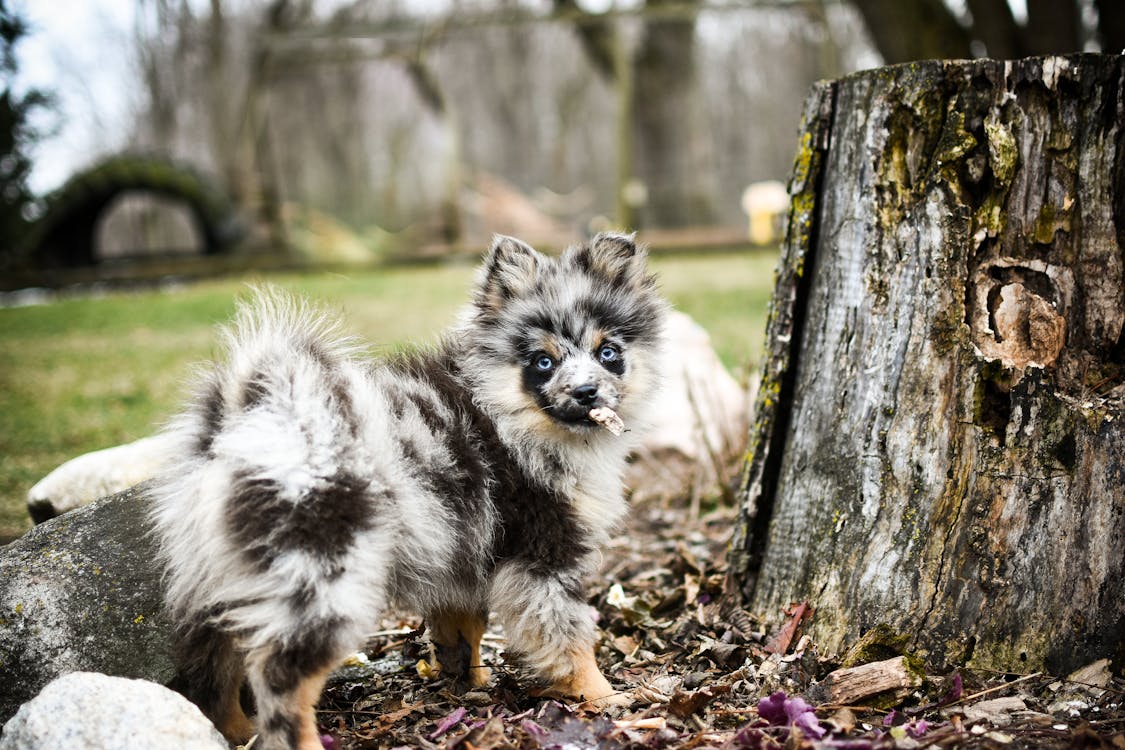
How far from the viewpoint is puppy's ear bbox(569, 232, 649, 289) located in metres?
4.41

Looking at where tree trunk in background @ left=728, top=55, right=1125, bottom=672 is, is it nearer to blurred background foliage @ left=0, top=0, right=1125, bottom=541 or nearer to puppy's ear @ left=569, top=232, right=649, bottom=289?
puppy's ear @ left=569, top=232, right=649, bottom=289

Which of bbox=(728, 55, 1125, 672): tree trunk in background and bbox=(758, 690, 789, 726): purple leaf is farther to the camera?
bbox=(728, 55, 1125, 672): tree trunk in background

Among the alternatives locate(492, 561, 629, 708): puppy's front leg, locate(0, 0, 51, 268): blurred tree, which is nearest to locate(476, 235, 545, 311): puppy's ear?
locate(492, 561, 629, 708): puppy's front leg

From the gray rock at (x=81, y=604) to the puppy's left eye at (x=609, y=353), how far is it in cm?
204

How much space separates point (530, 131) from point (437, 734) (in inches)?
581

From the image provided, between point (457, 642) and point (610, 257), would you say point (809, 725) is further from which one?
point (610, 257)

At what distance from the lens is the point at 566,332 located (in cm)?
419

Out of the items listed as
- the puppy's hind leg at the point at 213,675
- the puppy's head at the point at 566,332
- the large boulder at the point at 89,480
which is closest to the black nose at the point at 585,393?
the puppy's head at the point at 566,332

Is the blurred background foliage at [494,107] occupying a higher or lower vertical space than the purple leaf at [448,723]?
higher

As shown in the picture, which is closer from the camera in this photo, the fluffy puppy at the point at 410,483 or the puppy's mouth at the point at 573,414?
the fluffy puppy at the point at 410,483

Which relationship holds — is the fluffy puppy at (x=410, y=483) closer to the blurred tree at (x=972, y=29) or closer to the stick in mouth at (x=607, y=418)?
the stick in mouth at (x=607, y=418)

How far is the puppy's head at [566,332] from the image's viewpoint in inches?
160

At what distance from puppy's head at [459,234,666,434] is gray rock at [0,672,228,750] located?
1.73 metres

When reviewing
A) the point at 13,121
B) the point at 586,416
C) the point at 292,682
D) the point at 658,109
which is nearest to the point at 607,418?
the point at 586,416
